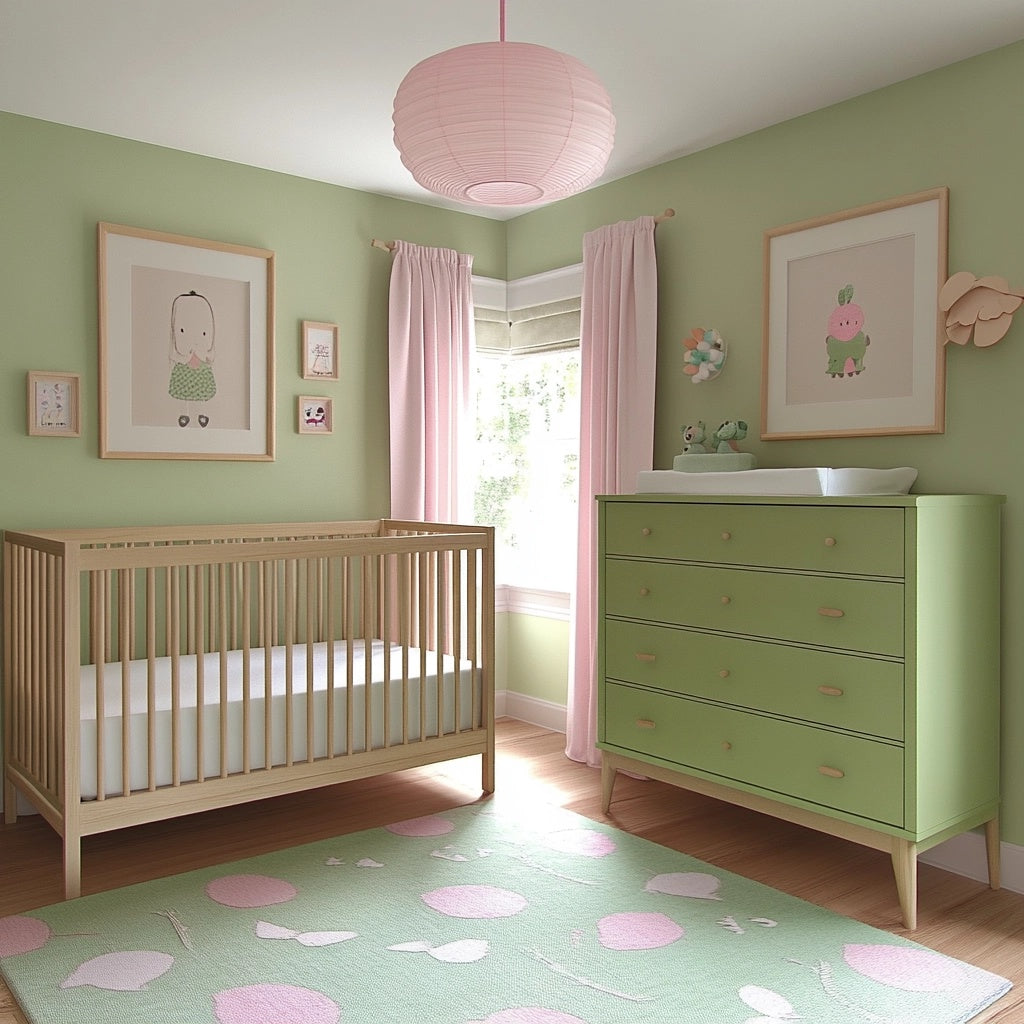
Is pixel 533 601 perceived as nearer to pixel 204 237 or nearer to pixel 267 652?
pixel 267 652

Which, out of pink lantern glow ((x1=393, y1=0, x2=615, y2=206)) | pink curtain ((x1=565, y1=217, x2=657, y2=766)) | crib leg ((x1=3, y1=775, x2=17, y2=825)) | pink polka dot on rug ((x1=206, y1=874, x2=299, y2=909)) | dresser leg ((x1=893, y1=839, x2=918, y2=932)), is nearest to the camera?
pink lantern glow ((x1=393, y1=0, x2=615, y2=206))

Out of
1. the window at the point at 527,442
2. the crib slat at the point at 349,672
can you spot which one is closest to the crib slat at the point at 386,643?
the crib slat at the point at 349,672

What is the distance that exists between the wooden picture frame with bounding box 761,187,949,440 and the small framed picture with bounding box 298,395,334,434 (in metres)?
1.69

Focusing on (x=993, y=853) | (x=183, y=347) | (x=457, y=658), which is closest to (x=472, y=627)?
(x=457, y=658)

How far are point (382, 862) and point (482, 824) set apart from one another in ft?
1.33

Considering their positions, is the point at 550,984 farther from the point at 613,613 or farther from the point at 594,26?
the point at 594,26

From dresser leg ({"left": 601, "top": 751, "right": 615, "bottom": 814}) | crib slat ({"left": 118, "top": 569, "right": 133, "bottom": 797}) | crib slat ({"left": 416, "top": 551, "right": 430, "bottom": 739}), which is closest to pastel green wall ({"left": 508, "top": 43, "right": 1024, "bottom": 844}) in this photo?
crib slat ({"left": 416, "top": 551, "right": 430, "bottom": 739})

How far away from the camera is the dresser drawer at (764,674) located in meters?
2.42

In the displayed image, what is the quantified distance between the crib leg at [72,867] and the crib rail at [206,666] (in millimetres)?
83

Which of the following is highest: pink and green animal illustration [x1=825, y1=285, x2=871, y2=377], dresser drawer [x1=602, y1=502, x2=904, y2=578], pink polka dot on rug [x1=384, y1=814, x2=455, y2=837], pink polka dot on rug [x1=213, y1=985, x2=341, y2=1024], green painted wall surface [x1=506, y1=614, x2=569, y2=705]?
pink and green animal illustration [x1=825, y1=285, x2=871, y2=377]

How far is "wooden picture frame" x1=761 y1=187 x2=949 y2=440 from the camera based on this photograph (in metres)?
2.77

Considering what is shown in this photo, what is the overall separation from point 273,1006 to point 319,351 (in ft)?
8.20

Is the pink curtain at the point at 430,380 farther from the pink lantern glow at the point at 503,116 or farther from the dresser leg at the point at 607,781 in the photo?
the pink lantern glow at the point at 503,116

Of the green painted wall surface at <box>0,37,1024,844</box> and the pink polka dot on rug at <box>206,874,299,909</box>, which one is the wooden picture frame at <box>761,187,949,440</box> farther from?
the pink polka dot on rug at <box>206,874,299,909</box>
